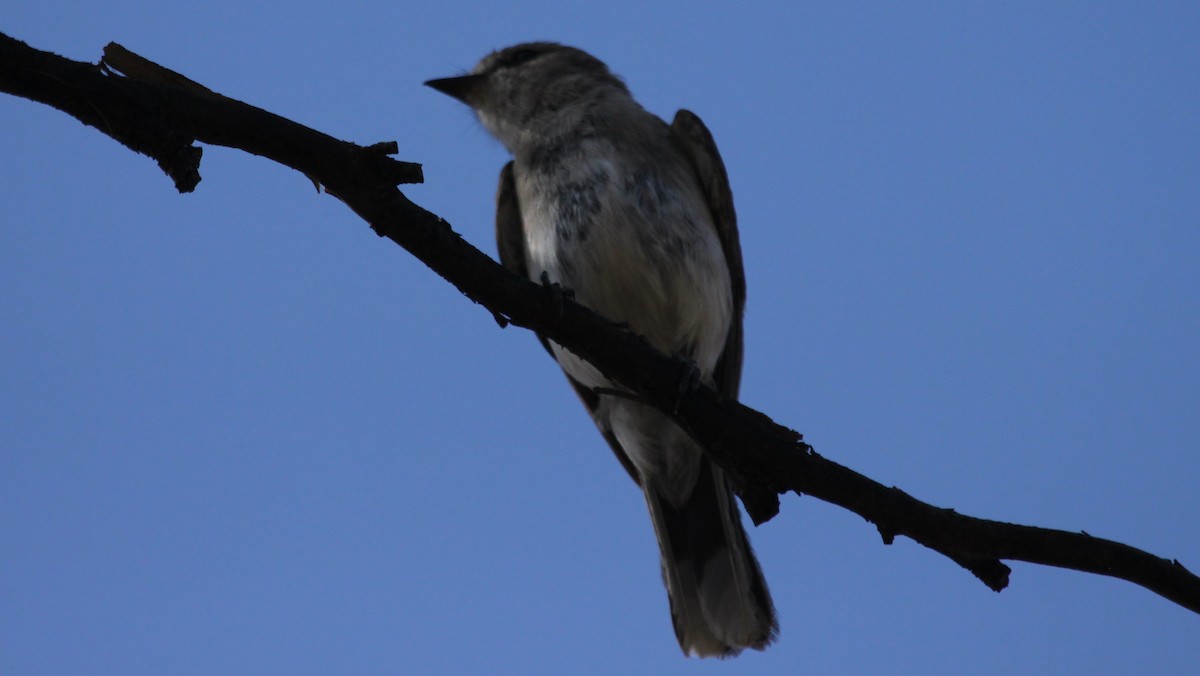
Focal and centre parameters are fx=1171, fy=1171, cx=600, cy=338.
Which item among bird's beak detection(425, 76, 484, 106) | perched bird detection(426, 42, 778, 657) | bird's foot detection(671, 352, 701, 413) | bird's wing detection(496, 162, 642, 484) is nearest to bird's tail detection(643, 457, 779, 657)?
perched bird detection(426, 42, 778, 657)

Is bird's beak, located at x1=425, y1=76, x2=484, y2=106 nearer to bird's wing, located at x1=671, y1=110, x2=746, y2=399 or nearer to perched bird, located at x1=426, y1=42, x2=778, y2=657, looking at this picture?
perched bird, located at x1=426, y1=42, x2=778, y2=657

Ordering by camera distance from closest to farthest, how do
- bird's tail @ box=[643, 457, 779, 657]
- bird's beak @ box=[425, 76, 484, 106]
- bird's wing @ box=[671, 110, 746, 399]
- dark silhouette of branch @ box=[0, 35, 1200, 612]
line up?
dark silhouette of branch @ box=[0, 35, 1200, 612], bird's tail @ box=[643, 457, 779, 657], bird's wing @ box=[671, 110, 746, 399], bird's beak @ box=[425, 76, 484, 106]

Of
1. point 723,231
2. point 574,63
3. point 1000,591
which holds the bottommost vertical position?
point 1000,591

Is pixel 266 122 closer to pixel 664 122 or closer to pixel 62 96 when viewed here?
pixel 62 96

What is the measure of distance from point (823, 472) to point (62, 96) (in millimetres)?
3019

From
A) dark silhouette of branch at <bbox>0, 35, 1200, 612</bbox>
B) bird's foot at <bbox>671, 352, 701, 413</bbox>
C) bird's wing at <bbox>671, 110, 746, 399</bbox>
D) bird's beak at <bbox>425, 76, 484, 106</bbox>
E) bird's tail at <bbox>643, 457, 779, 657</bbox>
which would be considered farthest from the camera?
bird's beak at <bbox>425, 76, 484, 106</bbox>

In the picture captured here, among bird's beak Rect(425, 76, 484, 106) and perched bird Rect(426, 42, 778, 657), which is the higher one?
bird's beak Rect(425, 76, 484, 106)

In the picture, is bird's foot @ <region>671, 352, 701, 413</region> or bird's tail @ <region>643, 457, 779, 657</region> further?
bird's tail @ <region>643, 457, 779, 657</region>

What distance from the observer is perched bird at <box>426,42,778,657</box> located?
6.43 meters

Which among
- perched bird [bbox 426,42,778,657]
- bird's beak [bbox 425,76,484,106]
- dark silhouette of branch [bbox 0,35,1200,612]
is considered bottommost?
dark silhouette of branch [bbox 0,35,1200,612]

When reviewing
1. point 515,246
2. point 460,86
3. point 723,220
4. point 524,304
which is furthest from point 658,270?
point 460,86

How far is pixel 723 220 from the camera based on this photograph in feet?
23.6

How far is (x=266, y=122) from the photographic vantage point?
13.3 ft

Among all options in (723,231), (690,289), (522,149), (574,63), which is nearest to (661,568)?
(690,289)
